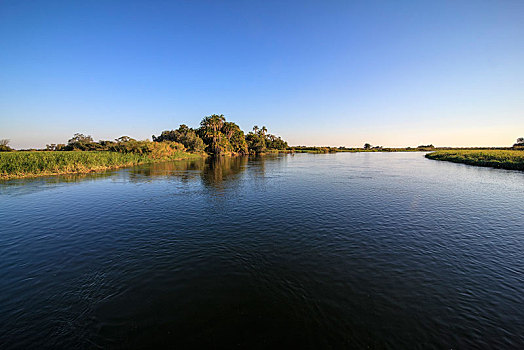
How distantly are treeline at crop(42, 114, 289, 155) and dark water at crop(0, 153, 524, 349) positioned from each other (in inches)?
2148

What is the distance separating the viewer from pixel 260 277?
9.83m

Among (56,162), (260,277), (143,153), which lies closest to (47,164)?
(56,162)

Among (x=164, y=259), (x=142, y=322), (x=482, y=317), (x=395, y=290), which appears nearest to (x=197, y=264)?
(x=164, y=259)

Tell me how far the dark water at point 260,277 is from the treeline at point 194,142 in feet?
179

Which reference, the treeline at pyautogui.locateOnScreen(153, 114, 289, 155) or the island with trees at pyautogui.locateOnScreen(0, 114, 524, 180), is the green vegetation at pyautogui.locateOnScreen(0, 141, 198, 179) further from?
the treeline at pyautogui.locateOnScreen(153, 114, 289, 155)

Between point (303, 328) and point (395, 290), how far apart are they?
470 centimetres

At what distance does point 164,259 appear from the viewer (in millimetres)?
11180

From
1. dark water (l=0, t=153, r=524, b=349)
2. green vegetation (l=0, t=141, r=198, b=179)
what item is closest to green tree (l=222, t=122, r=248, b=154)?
green vegetation (l=0, t=141, r=198, b=179)

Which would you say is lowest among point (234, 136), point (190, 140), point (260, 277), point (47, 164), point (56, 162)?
point (260, 277)

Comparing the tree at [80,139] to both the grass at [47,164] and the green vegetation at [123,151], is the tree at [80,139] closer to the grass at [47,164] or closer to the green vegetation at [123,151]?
the green vegetation at [123,151]

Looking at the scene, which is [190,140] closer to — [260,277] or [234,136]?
[234,136]

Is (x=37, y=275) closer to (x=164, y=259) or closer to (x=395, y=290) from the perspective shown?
(x=164, y=259)

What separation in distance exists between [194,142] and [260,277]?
98.4 m

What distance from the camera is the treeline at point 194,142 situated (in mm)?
69844
